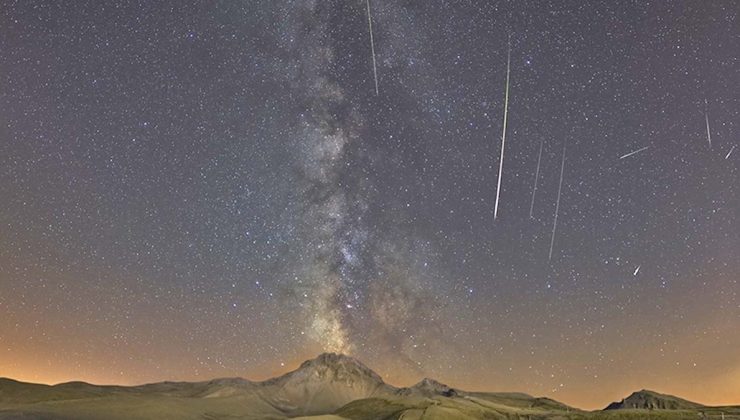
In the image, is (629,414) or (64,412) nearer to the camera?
(64,412)

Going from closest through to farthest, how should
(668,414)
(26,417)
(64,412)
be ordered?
1. (26,417)
2. (64,412)
3. (668,414)

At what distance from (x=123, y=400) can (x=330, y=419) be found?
7252cm

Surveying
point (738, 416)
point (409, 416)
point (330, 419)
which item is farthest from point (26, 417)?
point (738, 416)

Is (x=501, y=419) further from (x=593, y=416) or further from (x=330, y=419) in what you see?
(x=330, y=419)

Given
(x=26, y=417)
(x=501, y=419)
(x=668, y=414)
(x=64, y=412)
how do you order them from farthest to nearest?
(x=501, y=419), (x=668, y=414), (x=64, y=412), (x=26, y=417)

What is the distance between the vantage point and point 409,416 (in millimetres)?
193750

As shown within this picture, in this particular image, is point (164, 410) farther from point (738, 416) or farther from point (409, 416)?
point (738, 416)

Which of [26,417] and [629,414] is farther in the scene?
[629,414]

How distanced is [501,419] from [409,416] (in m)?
32.2

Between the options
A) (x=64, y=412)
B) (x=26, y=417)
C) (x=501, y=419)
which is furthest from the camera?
(x=501, y=419)

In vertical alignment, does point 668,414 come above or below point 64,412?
above

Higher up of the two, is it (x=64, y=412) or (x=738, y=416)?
(x=738, y=416)

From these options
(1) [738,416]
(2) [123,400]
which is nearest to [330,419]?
(2) [123,400]

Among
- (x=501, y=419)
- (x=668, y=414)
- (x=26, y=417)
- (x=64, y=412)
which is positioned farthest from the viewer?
(x=501, y=419)
